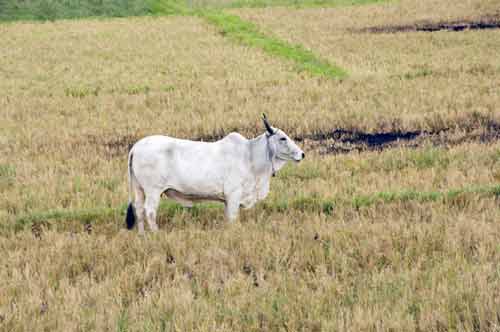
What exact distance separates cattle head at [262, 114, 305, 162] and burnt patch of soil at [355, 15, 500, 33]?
2307cm

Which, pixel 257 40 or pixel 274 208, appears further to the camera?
pixel 257 40

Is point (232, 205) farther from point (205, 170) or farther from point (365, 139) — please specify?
point (365, 139)

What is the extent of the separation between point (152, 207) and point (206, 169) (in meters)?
0.73

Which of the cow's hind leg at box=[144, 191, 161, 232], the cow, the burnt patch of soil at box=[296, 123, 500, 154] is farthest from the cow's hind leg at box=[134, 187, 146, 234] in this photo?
the burnt patch of soil at box=[296, 123, 500, 154]

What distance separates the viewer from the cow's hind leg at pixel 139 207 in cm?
775

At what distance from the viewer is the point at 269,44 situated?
26.1 m

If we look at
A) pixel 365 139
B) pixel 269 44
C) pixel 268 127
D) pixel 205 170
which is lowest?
pixel 365 139

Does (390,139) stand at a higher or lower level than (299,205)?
lower

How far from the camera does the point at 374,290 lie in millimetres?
5434

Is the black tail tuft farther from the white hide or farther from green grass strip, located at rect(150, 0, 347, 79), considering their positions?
green grass strip, located at rect(150, 0, 347, 79)

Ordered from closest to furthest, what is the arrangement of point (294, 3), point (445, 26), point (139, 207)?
point (139, 207), point (445, 26), point (294, 3)

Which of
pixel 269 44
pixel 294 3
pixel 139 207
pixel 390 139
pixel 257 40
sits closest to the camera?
pixel 139 207

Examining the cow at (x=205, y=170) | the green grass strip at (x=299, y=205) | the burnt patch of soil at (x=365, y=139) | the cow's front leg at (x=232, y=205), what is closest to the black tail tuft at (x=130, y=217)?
the cow at (x=205, y=170)

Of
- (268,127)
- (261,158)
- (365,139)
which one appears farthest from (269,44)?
(268,127)
